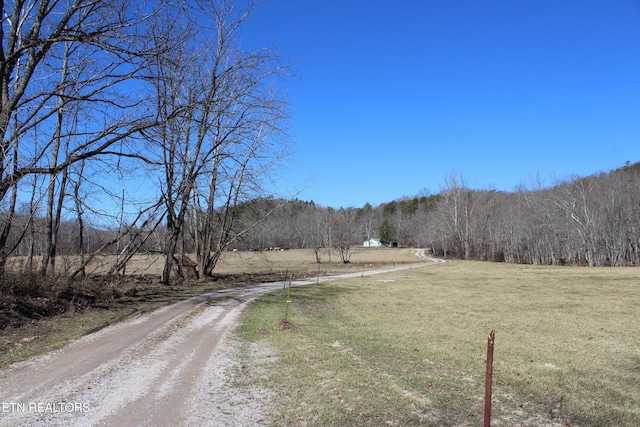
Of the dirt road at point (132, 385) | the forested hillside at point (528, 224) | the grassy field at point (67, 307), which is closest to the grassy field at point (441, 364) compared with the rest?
the dirt road at point (132, 385)

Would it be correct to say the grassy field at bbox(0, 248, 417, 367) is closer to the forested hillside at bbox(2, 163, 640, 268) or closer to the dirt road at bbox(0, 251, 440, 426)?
the dirt road at bbox(0, 251, 440, 426)

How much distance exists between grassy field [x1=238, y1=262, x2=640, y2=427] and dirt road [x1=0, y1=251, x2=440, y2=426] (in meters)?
0.55

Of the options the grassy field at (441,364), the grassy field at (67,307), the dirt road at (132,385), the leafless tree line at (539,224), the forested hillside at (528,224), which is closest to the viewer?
the dirt road at (132,385)

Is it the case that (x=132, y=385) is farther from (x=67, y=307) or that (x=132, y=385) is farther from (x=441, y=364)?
(x=67, y=307)

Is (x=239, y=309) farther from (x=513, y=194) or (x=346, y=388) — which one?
(x=513, y=194)

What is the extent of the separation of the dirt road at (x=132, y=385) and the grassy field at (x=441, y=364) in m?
0.55

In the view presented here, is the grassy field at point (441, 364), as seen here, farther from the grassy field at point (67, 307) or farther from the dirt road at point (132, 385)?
the grassy field at point (67, 307)

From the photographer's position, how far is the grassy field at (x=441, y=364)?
4.64 meters

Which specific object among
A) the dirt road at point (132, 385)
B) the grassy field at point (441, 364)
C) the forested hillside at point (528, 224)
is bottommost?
the grassy field at point (441, 364)

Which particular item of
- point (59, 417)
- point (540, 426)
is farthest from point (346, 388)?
point (59, 417)

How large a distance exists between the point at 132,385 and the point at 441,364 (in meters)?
4.82

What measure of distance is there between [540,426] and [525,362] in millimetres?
2987

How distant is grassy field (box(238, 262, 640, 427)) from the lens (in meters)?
4.64

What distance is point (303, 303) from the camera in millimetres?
14281
